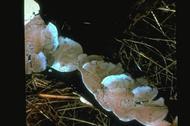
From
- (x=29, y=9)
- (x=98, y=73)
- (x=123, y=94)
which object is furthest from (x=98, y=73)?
(x=29, y=9)

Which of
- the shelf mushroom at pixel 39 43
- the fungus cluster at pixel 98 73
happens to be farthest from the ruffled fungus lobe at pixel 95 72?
the shelf mushroom at pixel 39 43

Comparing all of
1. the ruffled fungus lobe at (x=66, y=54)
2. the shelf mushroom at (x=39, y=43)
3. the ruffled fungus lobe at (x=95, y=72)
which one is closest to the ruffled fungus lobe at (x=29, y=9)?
the shelf mushroom at (x=39, y=43)

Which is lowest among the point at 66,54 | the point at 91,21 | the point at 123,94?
the point at 123,94

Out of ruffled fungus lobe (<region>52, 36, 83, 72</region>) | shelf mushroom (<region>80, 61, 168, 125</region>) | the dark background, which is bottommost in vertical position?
shelf mushroom (<region>80, 61, 168, 125</region>)

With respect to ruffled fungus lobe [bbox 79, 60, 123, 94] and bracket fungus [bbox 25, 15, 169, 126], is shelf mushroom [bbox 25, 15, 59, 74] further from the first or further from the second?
ruffled fungus lobe [bbox 79, 60, 123, 94]

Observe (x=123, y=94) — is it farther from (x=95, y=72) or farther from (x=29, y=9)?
(x=29, y=9)

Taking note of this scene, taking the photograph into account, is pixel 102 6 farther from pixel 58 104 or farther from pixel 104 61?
pixel 58 104

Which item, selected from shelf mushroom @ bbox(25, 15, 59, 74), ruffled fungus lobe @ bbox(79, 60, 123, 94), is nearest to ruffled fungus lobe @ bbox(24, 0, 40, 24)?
shelf mushroom @ bbox(25, 15, 59, 74)

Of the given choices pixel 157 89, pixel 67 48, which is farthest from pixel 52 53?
pixel 157 89

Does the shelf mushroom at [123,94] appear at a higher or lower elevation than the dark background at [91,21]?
lower

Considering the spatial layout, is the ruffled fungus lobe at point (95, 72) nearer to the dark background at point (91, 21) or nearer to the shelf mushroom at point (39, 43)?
the dark background at point (91, 21)

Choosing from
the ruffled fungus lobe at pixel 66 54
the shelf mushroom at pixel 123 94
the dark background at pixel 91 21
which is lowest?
the shelf mushroom at pixel 123 94
